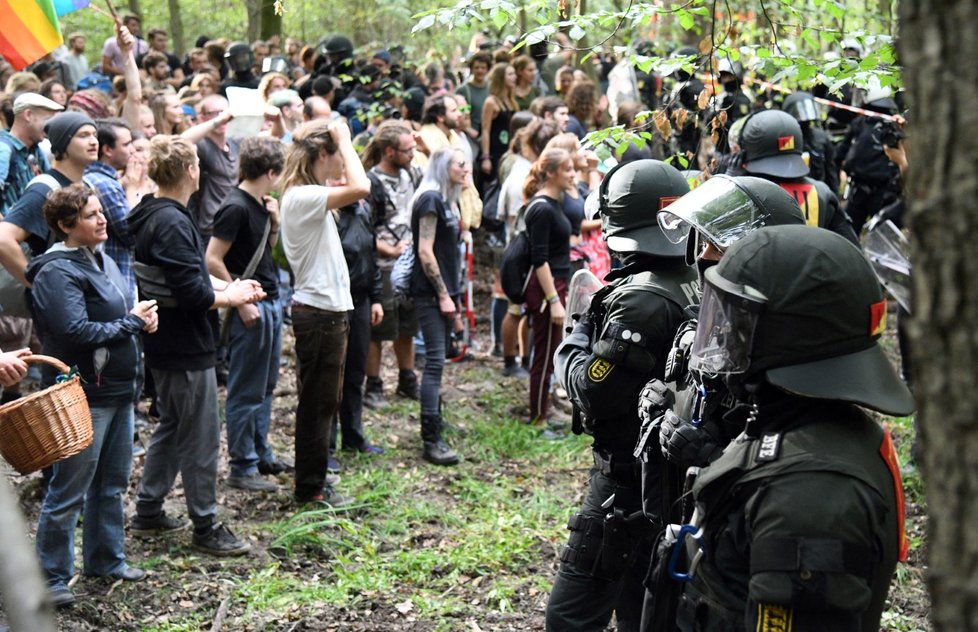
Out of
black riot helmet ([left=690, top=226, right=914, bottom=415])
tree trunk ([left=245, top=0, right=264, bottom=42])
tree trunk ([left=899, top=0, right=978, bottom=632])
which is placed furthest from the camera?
tree trunk ([left=245, top=0, right=264, bottom=42])

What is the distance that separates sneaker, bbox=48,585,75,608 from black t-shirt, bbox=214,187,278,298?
7.43 ft

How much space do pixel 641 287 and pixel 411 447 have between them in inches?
175

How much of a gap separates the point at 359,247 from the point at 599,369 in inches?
150

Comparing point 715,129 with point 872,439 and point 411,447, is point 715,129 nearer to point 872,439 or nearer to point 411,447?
point 872,439

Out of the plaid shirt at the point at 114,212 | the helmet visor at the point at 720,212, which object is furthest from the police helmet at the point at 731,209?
the plaid shirt at the point at 114,212

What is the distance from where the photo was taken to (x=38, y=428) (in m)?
4.11

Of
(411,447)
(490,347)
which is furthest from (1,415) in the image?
(490,347)

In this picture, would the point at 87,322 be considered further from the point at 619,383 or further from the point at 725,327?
the point at 725,327

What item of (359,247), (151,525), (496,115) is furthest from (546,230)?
(496,115)

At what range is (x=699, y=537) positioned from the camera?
2654 millimetres

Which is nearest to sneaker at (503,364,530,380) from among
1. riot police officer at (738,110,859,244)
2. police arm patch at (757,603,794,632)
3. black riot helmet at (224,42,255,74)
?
riot police officer at (738,110,859,244)

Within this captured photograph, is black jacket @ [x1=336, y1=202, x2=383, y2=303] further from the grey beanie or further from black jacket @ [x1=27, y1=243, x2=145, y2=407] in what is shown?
black jacket @ [x1=27, y1=243, x2=145, y2=407]

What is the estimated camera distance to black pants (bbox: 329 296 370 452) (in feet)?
24.2

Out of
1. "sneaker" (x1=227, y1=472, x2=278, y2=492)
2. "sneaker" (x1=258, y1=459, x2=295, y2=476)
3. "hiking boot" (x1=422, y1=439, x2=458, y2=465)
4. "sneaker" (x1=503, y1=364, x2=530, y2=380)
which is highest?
"sneaker" (x1=227, y1=472, x2=278, y2=492)
